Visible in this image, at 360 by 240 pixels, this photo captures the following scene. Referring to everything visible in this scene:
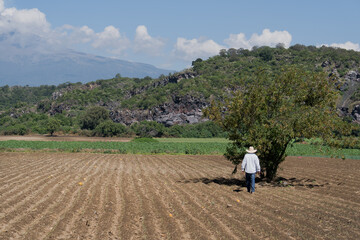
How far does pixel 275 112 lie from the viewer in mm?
17125

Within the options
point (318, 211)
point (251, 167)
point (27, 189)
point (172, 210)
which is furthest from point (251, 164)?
point (27, 189)

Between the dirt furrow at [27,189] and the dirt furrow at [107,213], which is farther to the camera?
the dirt furrow at [27,189]

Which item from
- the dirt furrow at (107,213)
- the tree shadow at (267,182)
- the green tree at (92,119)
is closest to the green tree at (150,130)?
the green tree at (92,119)

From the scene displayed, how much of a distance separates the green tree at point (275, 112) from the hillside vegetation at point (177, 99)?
5120 cm

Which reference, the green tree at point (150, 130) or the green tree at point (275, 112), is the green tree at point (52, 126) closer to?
the green tree at point (150, 130)

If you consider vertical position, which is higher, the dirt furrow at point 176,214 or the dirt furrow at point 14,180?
the dirt furrow at point 176,214

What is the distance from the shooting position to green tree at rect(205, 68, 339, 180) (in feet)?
51.5

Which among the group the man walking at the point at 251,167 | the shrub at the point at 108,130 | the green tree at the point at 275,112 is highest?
the green tree at the point at 275,112

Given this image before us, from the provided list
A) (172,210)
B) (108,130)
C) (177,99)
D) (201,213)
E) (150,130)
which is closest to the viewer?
(201,213)

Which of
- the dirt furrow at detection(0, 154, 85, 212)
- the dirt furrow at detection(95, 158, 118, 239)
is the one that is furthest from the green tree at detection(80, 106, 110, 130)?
the dirt furrow at detection(95, 158, 118, 239)

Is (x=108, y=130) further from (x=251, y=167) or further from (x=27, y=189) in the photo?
(x=251, y=167)

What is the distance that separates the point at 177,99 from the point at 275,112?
79.5 m

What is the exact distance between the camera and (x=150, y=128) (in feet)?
256

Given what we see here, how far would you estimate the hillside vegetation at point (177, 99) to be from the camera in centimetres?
7944
